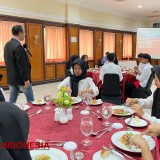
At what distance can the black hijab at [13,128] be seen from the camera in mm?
672

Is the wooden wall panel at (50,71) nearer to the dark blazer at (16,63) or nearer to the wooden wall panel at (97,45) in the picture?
the wooden wall panel at (97,45)

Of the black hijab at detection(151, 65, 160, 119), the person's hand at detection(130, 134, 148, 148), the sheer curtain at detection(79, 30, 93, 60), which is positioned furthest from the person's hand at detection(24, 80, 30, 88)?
the sheer curtain at detection(79, 30, 93, 60)

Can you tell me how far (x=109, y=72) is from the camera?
378cm

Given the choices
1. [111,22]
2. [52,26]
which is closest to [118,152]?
→ [52,26]

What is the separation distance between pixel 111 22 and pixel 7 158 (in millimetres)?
10464

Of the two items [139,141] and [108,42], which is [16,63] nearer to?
[139,141]

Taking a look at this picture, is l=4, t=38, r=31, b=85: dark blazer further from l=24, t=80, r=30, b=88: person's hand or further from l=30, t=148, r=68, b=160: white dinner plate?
l=30, t=148, r=68, b=160: white dinner plate

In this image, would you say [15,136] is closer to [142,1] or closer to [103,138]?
[103,138]

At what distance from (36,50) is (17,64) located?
424 cm

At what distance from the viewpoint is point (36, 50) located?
716 cm

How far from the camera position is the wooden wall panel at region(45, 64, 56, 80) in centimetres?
764

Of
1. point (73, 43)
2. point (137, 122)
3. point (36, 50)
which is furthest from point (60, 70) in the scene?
point (137, 122)

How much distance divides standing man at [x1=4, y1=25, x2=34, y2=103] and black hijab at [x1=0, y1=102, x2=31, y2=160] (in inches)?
96.6

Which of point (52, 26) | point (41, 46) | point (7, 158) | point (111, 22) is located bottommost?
point (7, 158)
